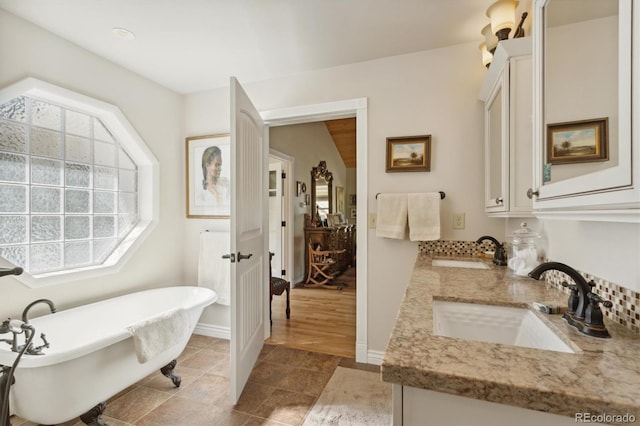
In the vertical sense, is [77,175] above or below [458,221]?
above

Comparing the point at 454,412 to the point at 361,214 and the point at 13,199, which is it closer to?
the point at 361,214

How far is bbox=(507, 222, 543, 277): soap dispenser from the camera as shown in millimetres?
1445

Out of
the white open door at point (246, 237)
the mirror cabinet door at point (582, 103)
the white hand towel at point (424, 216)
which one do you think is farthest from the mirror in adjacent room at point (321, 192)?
the mirror cabinet door at point (582, 103)

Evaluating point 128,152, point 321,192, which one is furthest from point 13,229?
point 321,192

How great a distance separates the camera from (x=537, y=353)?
671 mm

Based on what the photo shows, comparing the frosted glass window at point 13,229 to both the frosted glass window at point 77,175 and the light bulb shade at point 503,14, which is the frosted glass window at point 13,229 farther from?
the light bulb shade at point 503,14

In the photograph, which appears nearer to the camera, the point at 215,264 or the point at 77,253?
the point at 77,253

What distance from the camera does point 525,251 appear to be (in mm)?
1472

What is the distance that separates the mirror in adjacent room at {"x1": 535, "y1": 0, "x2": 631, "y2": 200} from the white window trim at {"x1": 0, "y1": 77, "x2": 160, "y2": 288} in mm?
2754

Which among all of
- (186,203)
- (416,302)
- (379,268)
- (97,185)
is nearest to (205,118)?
(186,203)

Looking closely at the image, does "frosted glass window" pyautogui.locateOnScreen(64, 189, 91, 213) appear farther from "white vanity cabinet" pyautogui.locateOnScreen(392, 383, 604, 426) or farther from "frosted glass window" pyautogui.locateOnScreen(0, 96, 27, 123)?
"white vanity cabinet" pyautogui.locateOnScreen(392, 383, 604, 426)

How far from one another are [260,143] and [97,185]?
1.40 m

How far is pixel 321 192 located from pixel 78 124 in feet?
12.8

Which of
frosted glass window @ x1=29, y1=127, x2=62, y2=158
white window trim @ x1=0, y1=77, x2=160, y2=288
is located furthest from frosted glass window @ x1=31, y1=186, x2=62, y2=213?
white window trim @ x1=0, y1=77, x2=160, y2=288
